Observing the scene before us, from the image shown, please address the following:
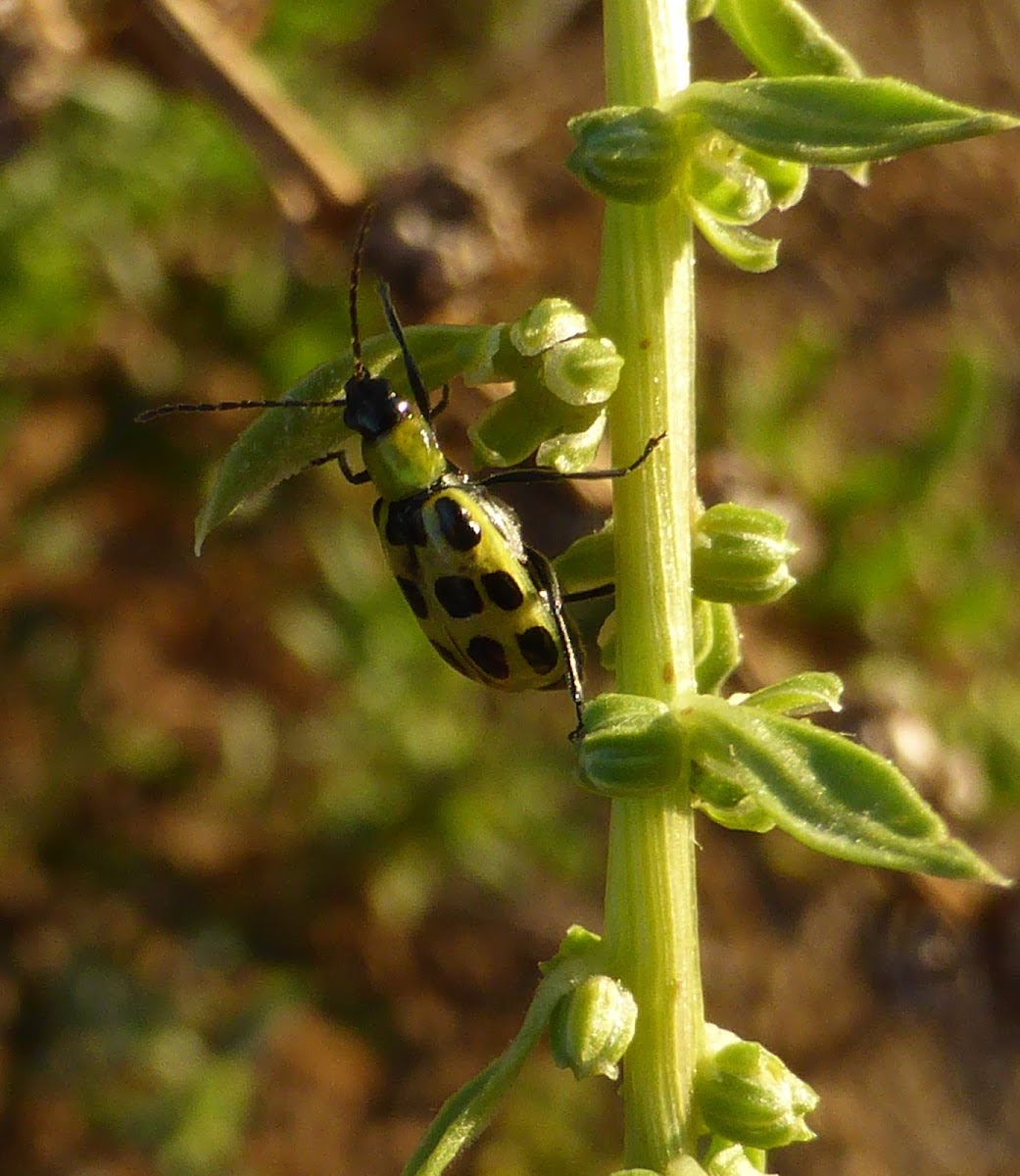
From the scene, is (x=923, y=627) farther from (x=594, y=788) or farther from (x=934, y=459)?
Result: (x=594, y=788)

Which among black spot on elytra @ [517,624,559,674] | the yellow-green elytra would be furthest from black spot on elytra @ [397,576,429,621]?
black spot on elytra @ [517,624,559,674]

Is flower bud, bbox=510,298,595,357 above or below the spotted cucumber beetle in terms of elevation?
above

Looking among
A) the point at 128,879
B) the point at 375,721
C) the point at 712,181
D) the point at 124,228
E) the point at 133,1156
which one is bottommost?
the point at 133,1156

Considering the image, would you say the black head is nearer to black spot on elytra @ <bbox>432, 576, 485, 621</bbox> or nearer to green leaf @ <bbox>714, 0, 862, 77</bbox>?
black spot on elytra @ <bbox>432, 576, 485, 621</bbox>

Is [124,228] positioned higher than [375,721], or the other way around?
[124,228]

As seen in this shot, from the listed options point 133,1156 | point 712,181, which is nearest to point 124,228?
point 133,1156

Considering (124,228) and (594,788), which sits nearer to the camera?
(594,788)

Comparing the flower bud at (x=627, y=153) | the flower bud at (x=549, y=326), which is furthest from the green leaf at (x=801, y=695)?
the flower bud at (x=627, y=153)
